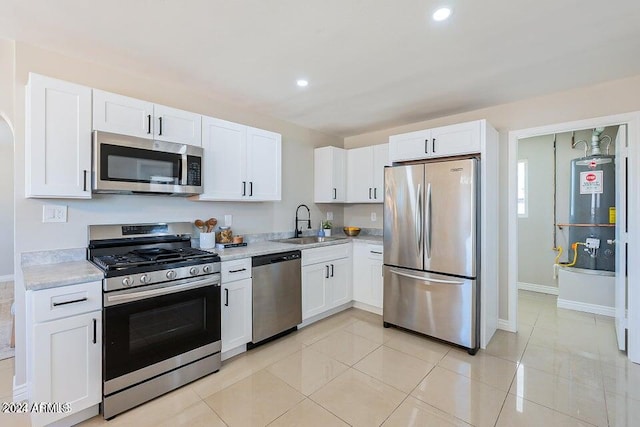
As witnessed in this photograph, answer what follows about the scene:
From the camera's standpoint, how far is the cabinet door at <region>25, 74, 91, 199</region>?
193cm

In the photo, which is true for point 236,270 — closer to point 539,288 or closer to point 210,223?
point 210,223

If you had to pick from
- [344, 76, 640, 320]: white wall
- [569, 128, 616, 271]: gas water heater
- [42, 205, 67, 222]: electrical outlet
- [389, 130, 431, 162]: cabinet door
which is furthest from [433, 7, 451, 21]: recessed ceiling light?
[569, 128, 616, 271]: gas water heater

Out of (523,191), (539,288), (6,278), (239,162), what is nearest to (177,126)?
(239,162)

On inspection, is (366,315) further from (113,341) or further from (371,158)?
(113,341)

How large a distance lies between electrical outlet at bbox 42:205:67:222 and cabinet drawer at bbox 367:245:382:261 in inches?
119

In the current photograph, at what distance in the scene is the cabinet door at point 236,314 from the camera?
2.53m

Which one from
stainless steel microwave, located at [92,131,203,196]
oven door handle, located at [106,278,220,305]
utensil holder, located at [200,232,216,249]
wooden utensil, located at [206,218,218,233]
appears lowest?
oven door handle, located at [106,278,220,305]

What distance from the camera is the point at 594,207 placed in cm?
383

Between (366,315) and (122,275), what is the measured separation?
278 cm

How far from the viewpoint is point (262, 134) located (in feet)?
10.6

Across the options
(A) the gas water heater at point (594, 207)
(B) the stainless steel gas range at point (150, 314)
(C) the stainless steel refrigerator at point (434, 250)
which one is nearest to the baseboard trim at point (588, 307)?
(A) the gas water heater at point (594, 207)

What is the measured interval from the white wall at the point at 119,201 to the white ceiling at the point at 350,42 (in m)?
0.14

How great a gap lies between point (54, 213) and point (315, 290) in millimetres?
2456

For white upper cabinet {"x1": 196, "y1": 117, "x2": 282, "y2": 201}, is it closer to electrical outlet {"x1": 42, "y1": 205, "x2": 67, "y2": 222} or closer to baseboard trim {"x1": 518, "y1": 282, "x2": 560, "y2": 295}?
electrical outlet {"x1": 42, "y1": 205, "x2": 67, "y2": 222}
